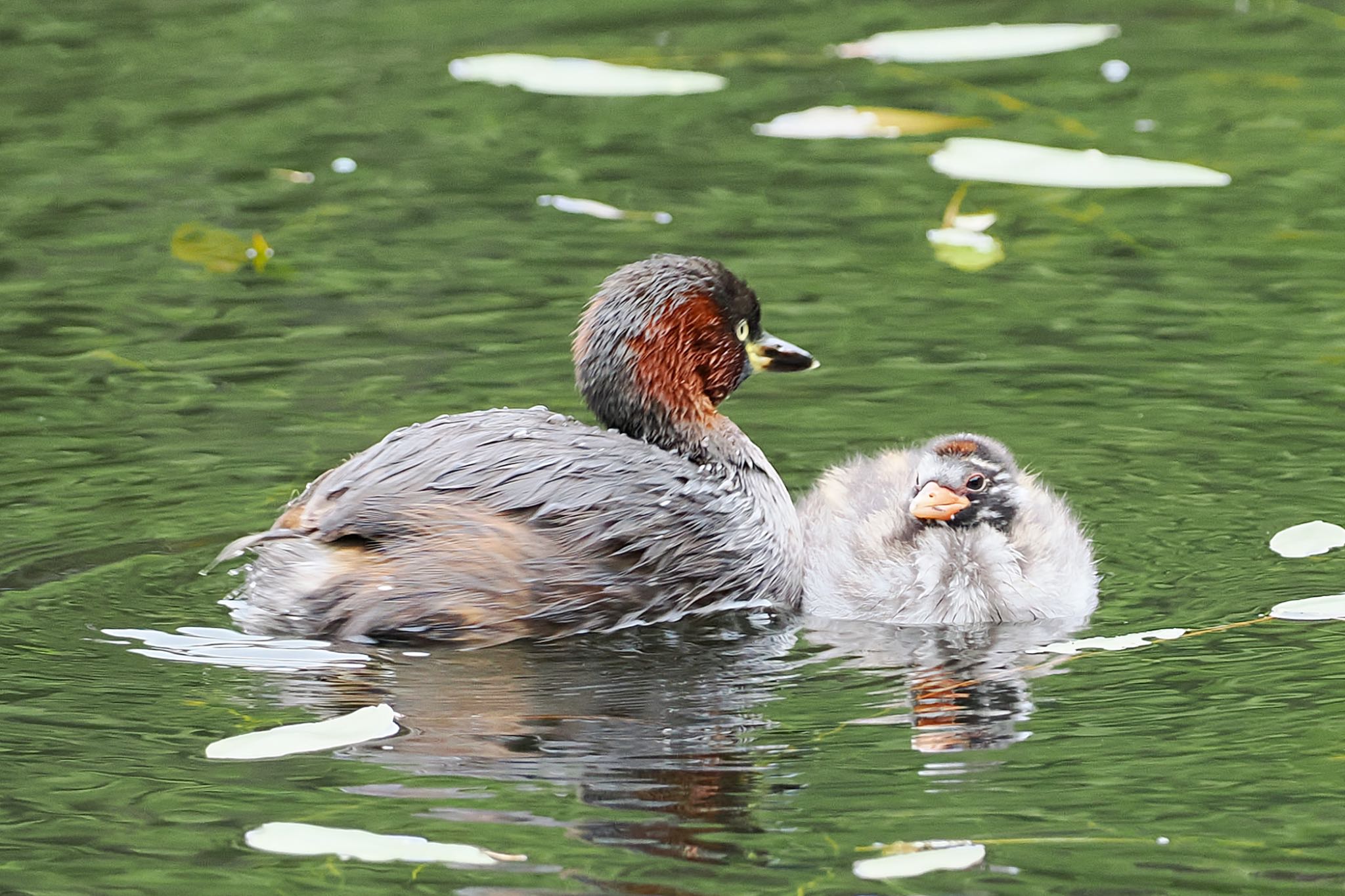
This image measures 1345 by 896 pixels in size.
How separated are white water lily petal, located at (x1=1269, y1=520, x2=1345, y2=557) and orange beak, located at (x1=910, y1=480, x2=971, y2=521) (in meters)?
0.90

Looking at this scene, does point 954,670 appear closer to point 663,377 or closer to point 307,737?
point 663,377

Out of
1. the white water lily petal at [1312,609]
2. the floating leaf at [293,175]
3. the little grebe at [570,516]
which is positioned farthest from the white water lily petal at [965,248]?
the white water lily petal at [1312,609]

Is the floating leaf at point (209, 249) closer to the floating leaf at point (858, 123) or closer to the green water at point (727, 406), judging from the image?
the green water at point (727, 406)

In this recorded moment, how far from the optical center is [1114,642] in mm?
5859

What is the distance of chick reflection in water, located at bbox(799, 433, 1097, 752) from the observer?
6.12 m

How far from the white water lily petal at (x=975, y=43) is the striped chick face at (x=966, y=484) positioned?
→ 5496 mm

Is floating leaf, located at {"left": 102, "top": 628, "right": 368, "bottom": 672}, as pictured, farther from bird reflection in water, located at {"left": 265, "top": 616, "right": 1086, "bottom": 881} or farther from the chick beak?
the chick beak

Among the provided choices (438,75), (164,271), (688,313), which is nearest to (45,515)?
(688,313)

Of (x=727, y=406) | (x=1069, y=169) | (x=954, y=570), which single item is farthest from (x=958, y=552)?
(x=1069, y=169)

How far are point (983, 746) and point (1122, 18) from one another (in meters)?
8.00

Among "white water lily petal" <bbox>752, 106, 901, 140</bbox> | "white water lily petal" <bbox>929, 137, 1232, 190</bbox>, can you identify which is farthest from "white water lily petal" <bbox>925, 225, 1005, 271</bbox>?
"white water lily petal" <bbox>752, 106, 901, 140</bbox>

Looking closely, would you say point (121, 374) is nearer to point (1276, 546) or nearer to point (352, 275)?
point (352, 275)

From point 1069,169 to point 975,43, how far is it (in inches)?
84.3

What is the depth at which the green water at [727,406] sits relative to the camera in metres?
4.73
